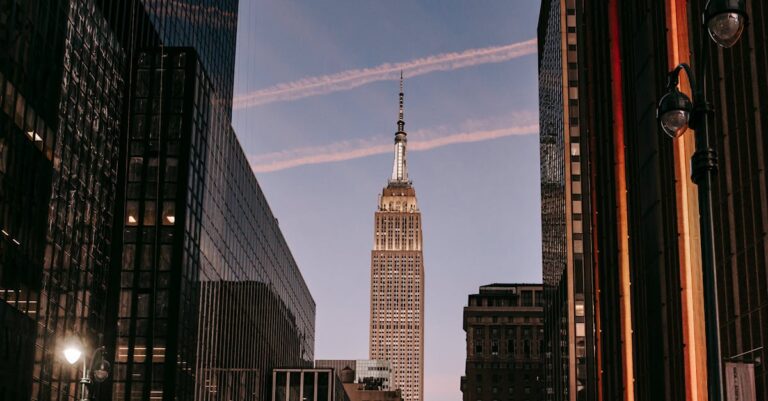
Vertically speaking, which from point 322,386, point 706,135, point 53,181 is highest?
point 53,181

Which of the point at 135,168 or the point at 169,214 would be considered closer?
the point at 169,214

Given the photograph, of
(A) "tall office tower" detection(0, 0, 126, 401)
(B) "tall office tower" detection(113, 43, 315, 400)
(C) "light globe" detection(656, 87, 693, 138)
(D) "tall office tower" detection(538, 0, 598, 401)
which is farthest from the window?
→ (C) "light globe" detection(656, 87, 693, 138)

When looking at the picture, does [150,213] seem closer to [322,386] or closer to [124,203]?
[124,203]

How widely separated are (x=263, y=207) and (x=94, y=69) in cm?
4153

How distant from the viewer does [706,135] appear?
16.9 m

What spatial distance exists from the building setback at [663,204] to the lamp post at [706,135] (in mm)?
1278

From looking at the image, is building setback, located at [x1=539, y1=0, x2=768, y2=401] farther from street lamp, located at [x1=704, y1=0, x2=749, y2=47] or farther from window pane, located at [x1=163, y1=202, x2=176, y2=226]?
window pane, located at [x1=163, y1=202, x2=176, y2=226]

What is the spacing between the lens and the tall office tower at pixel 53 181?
2028 inches

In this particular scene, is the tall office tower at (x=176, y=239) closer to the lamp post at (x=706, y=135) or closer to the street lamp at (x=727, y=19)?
the lamp post at (x=706, y=135)

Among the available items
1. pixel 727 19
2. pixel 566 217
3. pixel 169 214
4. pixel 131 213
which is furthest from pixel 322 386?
pixel 727 19

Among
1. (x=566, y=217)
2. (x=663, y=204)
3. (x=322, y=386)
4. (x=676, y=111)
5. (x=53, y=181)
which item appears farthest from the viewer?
(x=322, y=386)

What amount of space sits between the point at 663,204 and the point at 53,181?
115ft

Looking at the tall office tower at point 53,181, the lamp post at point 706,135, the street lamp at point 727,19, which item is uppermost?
the tall office tower at point 53,181

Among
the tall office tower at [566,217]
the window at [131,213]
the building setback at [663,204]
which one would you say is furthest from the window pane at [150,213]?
the tall office tower at [566,217]
